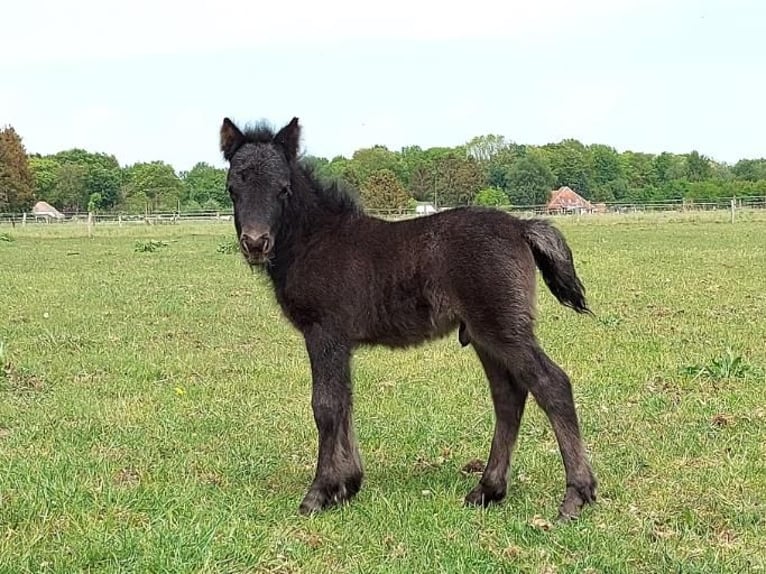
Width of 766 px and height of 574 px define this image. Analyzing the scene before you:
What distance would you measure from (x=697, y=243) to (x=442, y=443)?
21.4 m

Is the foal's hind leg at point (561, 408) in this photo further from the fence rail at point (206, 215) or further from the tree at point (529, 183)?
the tree at point (529, 183)

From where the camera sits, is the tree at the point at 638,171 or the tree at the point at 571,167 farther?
the tree at the point at 638,171

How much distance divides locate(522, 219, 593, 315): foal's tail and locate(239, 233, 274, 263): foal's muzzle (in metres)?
1.54

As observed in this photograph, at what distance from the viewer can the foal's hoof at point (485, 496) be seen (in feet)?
16.4

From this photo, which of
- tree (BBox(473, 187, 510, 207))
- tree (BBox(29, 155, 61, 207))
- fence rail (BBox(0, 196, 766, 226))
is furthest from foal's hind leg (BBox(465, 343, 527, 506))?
tree (BBox(29, 155, 61, 207))

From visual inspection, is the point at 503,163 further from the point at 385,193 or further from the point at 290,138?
the point at 290,138

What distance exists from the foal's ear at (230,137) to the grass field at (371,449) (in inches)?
43.0

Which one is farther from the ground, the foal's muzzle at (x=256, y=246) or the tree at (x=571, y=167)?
the tree at (x=571, y=167)

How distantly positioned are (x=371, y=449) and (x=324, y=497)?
1.19 m

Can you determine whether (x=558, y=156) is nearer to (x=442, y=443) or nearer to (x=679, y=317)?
(x=679, y=317)

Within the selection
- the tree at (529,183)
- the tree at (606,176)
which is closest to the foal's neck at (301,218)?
the tree at (529,183)

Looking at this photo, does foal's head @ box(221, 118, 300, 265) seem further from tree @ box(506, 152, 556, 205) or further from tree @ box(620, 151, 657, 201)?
tree @ box(620, 151, 657, 201)

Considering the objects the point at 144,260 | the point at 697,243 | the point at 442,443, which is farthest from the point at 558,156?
the point at 442,443

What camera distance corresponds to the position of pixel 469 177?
236 feet
